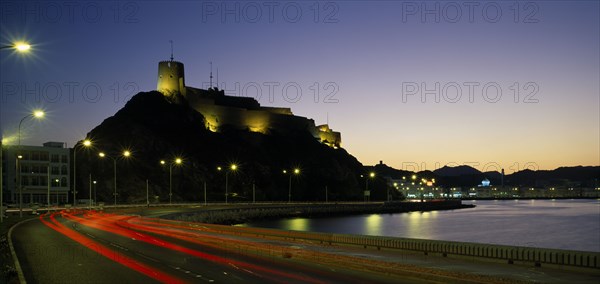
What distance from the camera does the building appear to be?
131250 mm

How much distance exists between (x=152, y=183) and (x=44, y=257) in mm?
123835

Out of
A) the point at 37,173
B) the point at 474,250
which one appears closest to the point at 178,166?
the point at 37,173

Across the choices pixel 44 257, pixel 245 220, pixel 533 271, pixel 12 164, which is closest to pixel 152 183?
pixel 12 164

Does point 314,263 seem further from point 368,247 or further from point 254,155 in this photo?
point 254,155

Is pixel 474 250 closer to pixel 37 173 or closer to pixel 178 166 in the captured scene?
pixel 37 173

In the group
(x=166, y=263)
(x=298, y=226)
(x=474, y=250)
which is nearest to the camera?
(x=474, y=250)

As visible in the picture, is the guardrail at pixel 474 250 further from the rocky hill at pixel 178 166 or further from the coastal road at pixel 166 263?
the rocky hill at pixel 178 166

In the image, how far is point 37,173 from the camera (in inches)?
5251

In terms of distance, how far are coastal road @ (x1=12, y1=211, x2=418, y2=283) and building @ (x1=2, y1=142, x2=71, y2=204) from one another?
102 m

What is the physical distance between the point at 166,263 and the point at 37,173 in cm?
12199

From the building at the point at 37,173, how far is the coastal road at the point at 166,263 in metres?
102

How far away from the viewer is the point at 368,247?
31.0 metres

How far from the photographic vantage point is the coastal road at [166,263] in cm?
2066

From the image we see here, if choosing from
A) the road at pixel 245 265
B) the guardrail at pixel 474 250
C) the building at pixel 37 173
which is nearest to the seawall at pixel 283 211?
the road at pixel 245 265
